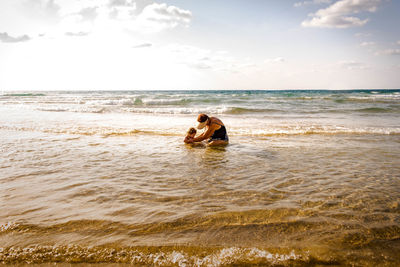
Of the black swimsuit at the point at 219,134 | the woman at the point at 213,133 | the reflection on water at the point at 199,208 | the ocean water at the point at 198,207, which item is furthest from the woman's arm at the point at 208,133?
Result: the reflection on water at the point at 199,208

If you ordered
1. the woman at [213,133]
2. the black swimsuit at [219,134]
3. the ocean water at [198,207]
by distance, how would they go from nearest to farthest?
the ocean water at [198,207], the woman at [213,133], the black swimsuit at [219,134]

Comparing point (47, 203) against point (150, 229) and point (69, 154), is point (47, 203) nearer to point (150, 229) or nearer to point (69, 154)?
point (150, 229)

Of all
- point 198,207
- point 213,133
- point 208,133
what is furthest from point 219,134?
point 198,207

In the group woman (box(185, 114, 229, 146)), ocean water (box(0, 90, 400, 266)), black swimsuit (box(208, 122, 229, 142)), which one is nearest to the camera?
ocean water (box(0, 90, 400, 266))

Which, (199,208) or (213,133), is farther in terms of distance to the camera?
(213,133)

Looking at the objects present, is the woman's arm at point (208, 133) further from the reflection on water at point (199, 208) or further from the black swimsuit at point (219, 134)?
the reflection on water at point (199, 208)

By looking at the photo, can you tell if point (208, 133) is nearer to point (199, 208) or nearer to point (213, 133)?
point (213, 133)

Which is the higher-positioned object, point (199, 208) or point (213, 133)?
point (213, 133)

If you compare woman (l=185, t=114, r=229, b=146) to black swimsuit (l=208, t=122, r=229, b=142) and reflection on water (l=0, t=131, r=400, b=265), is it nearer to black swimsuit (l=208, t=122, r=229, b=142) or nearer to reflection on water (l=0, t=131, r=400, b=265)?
black swimsuit (l=208, t=122, r=229, b=142)

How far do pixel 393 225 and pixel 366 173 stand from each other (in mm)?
1981

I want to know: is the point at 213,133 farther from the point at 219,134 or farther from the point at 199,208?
the point at 199,208

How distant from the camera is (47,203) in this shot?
2984mm

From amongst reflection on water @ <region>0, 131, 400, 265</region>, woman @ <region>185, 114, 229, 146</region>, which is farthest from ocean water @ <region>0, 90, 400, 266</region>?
woman @ <region>185, 114, 229, 146</region>

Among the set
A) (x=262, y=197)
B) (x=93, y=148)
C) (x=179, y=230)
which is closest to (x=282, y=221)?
(x=262, y=197)
